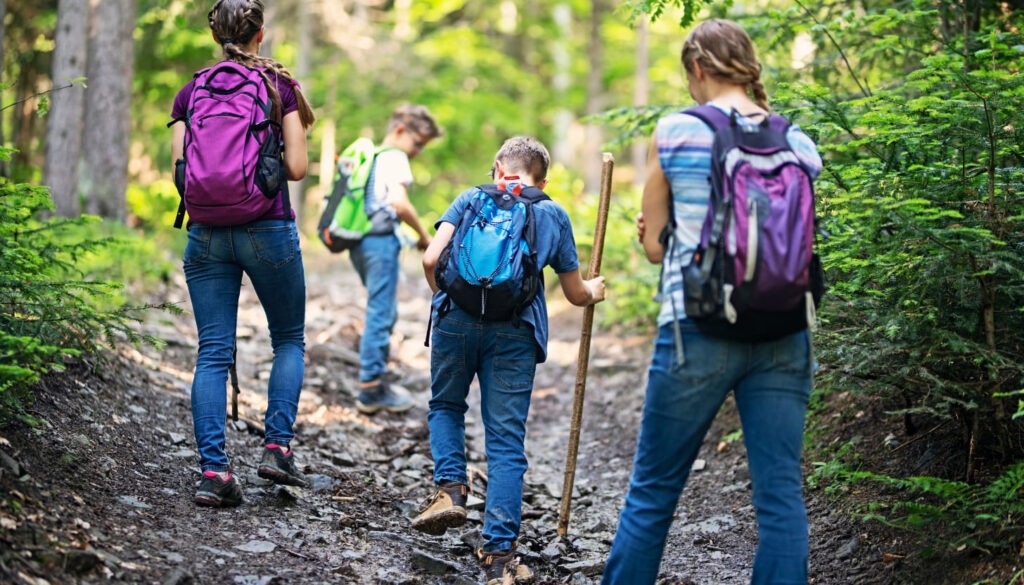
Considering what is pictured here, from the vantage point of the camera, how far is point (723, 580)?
480cm

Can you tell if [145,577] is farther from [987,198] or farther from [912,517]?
[987,198]

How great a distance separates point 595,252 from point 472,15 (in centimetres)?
2066

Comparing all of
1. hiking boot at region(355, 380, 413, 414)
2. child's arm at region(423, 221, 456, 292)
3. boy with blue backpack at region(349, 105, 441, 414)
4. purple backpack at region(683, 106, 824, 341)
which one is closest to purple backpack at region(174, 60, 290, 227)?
child's arm at region(423, 221, 456, 292)

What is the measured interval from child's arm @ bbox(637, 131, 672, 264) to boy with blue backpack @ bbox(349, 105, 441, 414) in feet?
13.1

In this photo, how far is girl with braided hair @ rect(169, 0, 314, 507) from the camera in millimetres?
4656

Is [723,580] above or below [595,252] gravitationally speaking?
below

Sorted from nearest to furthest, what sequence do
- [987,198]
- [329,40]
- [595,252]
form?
[987,198]
[595,252]
[329,40]

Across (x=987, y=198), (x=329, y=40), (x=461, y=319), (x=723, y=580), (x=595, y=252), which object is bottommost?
(x=723, y=580)

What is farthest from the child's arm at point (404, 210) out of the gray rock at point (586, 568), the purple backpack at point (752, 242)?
the purple backpack at point (752, 242)

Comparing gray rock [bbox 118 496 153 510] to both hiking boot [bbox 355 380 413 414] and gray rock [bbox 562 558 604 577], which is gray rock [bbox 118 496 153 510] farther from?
hiking boot [bbox 355 380 413 414]

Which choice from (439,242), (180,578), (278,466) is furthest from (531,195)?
(180,578)

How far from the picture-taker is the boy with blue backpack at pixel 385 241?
7.48 m

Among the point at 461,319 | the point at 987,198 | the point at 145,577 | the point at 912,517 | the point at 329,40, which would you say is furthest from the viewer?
the point at 329,40

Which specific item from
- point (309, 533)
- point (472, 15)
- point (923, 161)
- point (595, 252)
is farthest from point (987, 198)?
point (472, 15)
